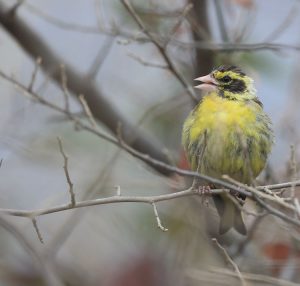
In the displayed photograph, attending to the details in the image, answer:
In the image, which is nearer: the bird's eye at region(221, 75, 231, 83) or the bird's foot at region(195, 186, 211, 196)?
the bird's foot at region(195, 186, 211, 196)

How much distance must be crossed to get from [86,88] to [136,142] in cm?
56

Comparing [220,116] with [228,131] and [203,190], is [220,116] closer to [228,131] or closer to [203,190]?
[228,131]

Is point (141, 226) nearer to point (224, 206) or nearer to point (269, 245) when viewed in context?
point (269, 245)

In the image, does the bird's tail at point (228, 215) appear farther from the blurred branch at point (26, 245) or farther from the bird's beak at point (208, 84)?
the blurred branch at point (26, 245)

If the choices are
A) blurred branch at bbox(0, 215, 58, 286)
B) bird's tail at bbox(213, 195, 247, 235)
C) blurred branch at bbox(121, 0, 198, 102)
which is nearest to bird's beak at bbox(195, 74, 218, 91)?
blurred branch at bbox(121, 0, 198, 102)

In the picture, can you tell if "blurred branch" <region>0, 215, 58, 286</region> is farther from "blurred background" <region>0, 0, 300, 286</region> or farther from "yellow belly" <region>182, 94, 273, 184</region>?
"yellow belly" <region>182, 94, 273, 184</region>

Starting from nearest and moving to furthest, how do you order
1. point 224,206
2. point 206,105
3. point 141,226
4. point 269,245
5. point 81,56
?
point 206,105 < point 224,206 < point 269,245 < point 141,226 < point 81,56

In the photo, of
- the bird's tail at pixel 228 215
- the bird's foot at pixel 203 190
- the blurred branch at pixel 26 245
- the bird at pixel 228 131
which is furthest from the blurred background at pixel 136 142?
the blurred branch at pixel 26 245

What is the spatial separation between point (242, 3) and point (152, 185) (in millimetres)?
1499

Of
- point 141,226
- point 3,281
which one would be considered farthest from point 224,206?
point 3,281

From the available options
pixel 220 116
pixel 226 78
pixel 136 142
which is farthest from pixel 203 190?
pixel 136 142

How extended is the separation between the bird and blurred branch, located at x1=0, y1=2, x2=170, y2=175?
116 cm

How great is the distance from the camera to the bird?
496 cm

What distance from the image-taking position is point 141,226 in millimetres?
6891
